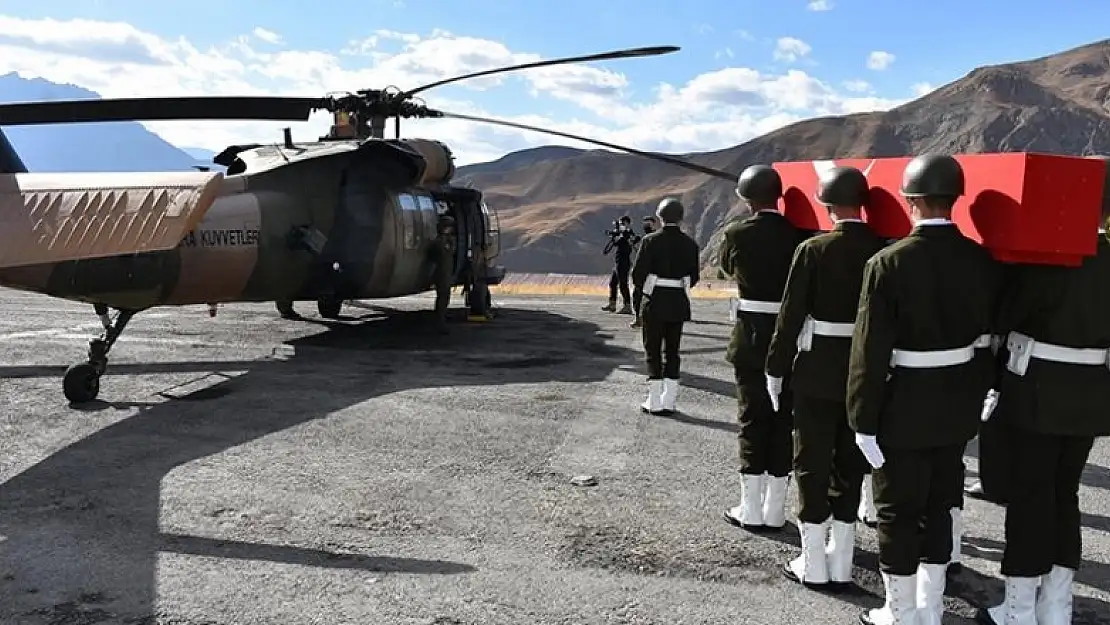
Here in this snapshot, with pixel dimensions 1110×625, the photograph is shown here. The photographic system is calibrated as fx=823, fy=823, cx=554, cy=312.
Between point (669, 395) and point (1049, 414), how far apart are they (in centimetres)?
432

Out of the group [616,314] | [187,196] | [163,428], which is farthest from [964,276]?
[616,314]

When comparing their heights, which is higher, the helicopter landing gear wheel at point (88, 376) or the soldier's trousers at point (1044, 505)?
the soldier's trousers at point (1044, 505)

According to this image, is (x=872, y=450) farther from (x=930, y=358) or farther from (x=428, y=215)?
(x=428, y=215)

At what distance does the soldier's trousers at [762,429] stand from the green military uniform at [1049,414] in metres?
1.29

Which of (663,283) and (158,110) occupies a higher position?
(158,110)

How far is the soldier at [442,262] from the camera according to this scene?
12.4 metres

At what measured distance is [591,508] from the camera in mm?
5242

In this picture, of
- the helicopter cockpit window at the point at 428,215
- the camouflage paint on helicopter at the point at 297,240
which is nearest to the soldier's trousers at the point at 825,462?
the camouflage paint on helicopter at the point at 297,240

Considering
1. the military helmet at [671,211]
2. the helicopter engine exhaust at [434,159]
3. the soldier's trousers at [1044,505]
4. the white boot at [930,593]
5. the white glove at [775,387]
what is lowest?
the white boot at [930,593]

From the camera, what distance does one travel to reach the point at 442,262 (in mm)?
12398

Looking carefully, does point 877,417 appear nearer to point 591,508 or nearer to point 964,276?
point 964,276

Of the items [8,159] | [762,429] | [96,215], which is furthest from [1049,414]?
[8,159]

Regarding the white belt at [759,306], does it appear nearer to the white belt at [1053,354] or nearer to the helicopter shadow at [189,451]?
the white belt at [1053,354]

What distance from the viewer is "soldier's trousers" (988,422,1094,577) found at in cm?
367
